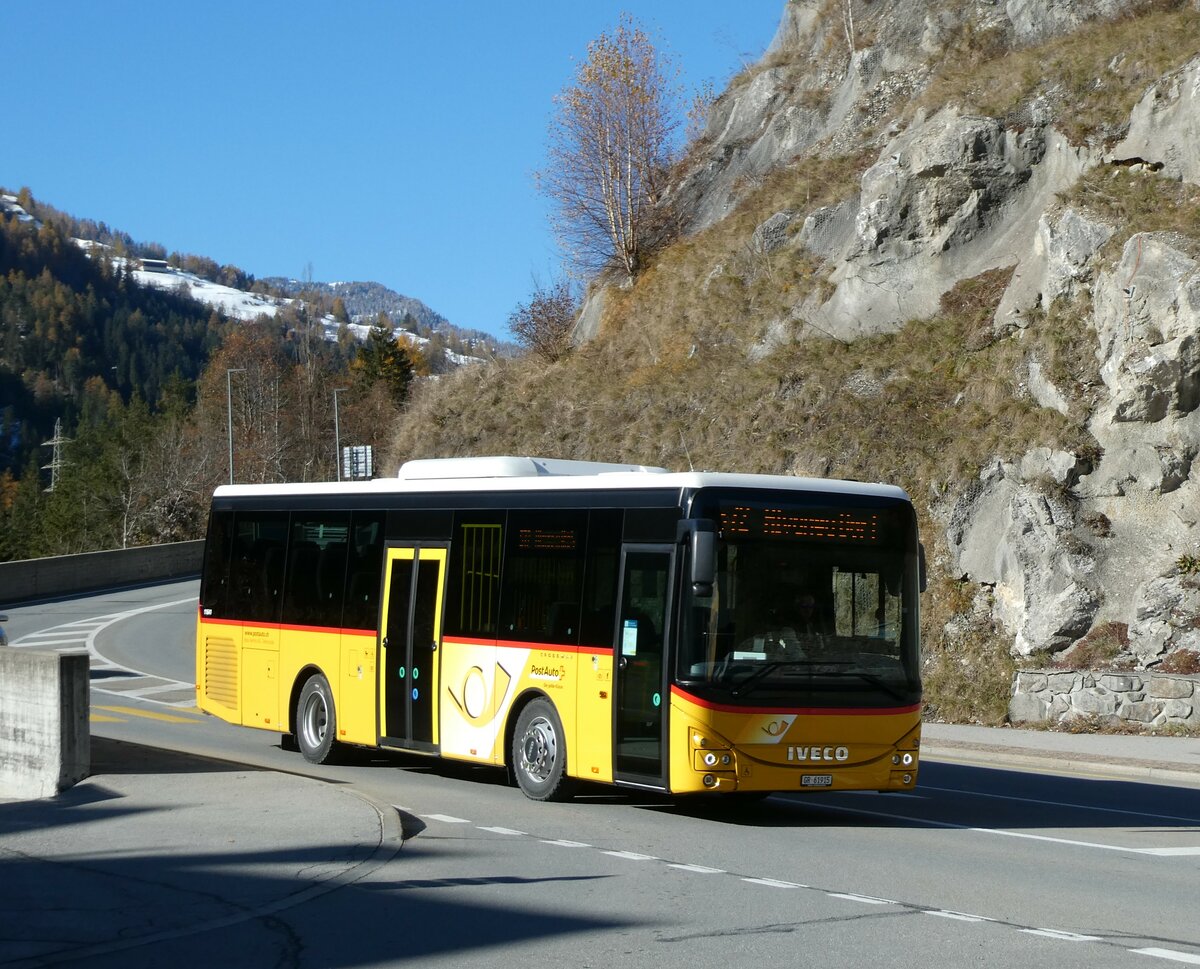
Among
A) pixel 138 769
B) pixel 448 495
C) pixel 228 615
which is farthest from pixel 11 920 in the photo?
pixel 228 615

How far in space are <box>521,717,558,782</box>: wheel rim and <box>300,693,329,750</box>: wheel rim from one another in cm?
400

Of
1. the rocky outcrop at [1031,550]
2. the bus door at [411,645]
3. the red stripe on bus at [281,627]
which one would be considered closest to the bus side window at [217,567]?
the red stripe on bus at [281,627]

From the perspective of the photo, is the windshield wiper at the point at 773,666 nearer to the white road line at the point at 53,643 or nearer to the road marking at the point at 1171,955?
the road marking at the point at 1171,955

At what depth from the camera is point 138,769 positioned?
14711mm

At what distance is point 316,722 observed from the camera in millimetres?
17594


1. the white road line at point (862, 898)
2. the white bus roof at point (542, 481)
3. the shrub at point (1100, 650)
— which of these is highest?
the white bus roof at point (542, 481)

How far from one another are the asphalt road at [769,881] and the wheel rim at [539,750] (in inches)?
12.3

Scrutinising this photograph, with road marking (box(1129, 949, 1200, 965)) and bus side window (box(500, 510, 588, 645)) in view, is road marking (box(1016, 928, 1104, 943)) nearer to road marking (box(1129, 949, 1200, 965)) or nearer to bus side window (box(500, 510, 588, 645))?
road marking (box(1129, 949, 1200, 965))

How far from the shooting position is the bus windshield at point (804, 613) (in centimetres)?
1230

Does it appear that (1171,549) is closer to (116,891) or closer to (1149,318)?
(1149,318)

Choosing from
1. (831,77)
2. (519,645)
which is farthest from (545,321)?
(519,645)

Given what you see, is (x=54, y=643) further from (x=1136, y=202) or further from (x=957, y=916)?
(x=957, y=916)

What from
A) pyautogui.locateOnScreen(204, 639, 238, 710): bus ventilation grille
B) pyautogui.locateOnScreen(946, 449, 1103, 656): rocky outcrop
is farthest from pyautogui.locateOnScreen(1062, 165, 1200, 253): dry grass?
pyautogui.locateOnScreen(204, 639, 238, 710): bus ventilation grille

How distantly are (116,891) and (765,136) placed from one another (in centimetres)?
4411
